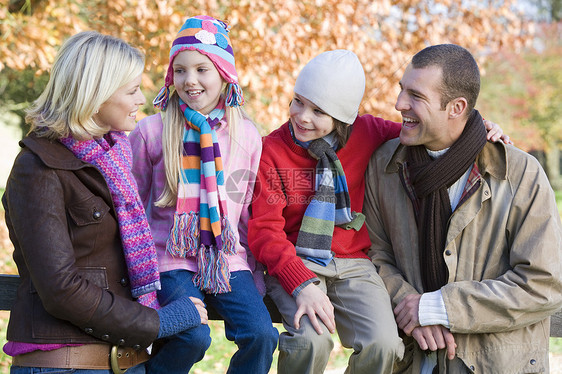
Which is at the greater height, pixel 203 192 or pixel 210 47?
pixel 210 47

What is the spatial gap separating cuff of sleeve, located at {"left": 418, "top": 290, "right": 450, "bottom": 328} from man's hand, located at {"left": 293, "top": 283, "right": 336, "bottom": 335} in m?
0.37

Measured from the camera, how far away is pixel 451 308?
2.47m

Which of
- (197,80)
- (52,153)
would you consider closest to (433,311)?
(197,80)

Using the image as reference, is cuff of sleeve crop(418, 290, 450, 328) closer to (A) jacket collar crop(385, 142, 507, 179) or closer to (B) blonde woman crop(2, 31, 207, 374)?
(A) jacket collar crop(385, 142, 507, 179)

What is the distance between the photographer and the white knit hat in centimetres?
275

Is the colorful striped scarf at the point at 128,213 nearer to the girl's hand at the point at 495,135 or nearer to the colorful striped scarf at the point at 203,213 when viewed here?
the colorful striped scarf at the point at 203,213

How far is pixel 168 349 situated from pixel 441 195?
131 centimetres

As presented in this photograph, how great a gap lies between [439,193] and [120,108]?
4.52ft

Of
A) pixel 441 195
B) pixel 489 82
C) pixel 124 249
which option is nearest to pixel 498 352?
pixel 441 195

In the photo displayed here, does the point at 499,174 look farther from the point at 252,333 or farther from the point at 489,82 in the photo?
the point at 489,82

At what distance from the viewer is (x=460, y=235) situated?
259 centimetres

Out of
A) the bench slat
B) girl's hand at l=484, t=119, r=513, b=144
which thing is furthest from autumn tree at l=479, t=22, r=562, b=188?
the bench slat

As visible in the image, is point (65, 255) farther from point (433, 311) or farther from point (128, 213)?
point (433, 311)

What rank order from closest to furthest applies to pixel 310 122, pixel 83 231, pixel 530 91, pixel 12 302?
pixel 83 231, pixel 12 302, pixel 310 122, pixel 530 91
